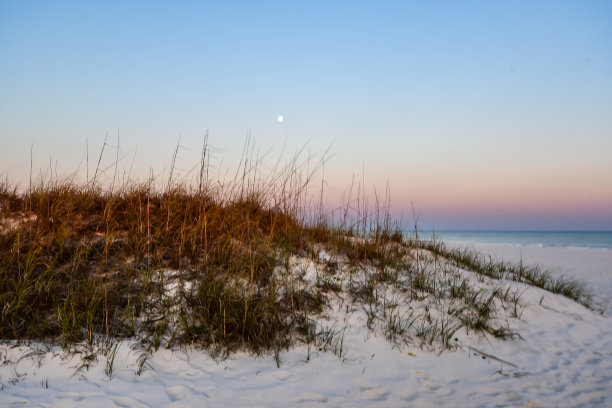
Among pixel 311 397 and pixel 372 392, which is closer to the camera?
pixel 311 397

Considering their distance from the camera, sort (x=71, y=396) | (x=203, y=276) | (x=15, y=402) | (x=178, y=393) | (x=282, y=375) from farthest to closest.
Answer: (x=203, y=276), (x=282, y=375), (x=178, y=393), (x=71, y=396), (x=15, y=402)

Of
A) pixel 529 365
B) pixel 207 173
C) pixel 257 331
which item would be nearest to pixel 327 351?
pixel 257 331

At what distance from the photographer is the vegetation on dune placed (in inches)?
129

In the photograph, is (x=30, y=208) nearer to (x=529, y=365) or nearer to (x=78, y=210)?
(x=78, y=210)

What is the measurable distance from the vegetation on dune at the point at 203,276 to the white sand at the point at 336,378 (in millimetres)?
193

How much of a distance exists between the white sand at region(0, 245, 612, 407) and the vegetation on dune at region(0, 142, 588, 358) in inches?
7.6

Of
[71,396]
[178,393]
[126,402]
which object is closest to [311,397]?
[178,393]

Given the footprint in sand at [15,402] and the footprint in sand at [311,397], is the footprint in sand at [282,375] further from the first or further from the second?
the footprint in sand at [15,402]

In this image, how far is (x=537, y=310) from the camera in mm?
4832

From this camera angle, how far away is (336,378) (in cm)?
297

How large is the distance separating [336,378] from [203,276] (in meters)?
1.74

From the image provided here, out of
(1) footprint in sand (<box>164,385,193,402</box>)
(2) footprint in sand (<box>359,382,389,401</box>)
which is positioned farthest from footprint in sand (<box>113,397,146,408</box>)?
(2) footprint in sand (<box>359,382,389,401</box>)

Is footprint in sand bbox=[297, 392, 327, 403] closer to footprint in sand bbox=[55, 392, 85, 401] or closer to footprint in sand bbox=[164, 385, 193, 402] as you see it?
footprint in sand bbox=[164, 385, 193, 402]

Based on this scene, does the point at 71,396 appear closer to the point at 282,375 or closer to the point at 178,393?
the point at 178,393
